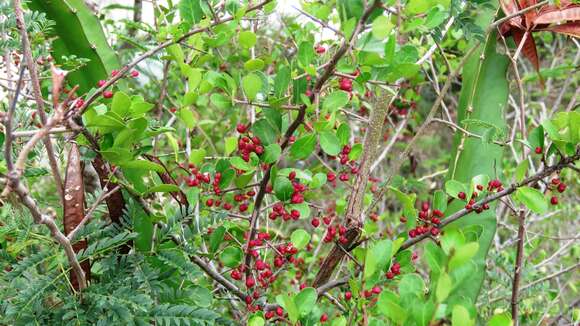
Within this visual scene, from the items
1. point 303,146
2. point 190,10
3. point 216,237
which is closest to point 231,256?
point 216,237

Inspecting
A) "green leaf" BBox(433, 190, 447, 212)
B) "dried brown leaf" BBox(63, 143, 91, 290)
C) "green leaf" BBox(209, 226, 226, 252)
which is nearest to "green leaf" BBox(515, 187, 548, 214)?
"green leaf" BBox(433, 190, 447, 212)

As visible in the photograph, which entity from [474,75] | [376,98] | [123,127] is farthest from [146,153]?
[474,75]

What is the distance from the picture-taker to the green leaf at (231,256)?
45.6 inches

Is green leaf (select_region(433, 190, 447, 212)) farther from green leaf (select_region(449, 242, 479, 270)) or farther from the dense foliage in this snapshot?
green leaf (select_region(449, 242, 479, 270))

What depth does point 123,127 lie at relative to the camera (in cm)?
96

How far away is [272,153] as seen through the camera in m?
1.08

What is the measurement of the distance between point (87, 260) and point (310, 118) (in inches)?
19.2

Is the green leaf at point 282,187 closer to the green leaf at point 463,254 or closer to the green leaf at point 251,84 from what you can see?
the green leaf at point 251,84

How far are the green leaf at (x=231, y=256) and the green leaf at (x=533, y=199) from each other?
54 cm

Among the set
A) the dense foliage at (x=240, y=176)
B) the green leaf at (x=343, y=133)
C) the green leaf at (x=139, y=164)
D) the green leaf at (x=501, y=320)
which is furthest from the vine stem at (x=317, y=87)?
the green leaf at (x=501, y=320)

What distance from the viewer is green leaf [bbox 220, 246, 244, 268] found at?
116 cm

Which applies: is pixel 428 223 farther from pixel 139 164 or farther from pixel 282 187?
pixel 139 164

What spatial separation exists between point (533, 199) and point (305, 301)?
469 millimetres

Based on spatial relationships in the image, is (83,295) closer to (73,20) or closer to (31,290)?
(31,290)
